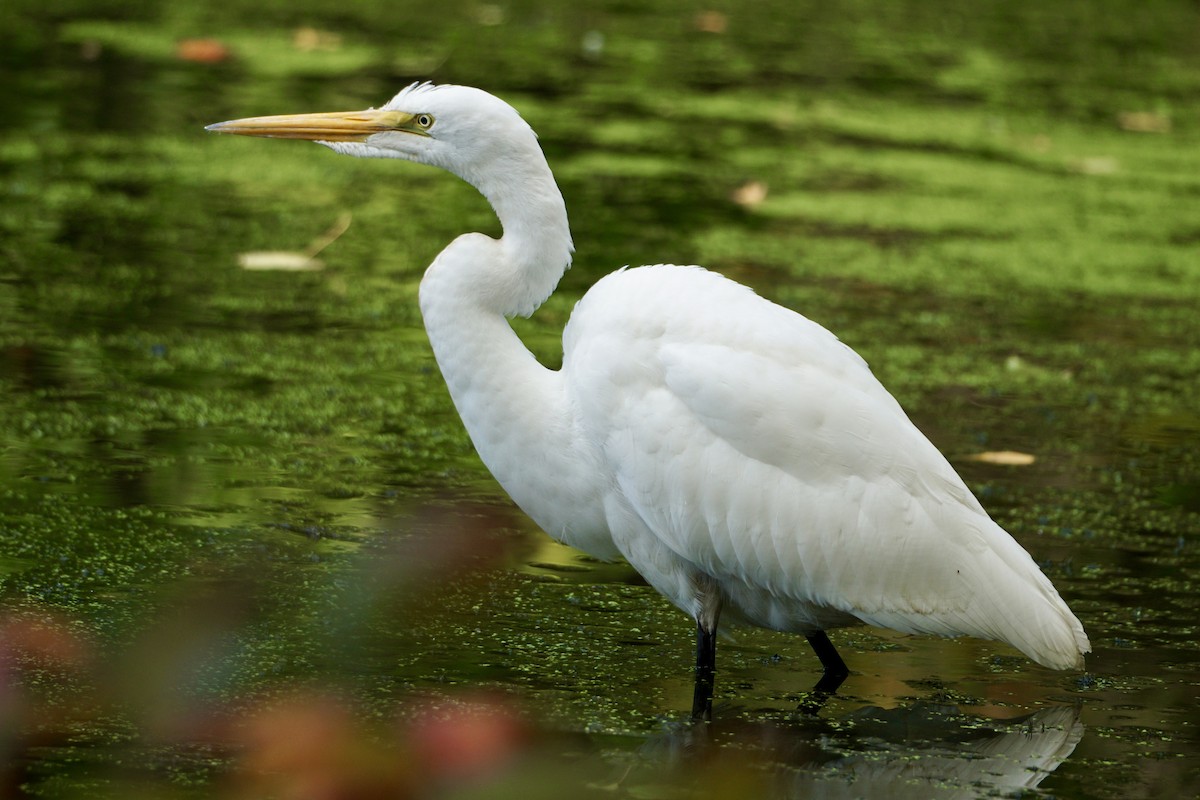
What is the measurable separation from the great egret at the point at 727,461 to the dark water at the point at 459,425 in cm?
21

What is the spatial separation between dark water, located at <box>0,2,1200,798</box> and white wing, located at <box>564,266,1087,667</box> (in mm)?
243

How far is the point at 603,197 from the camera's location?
7.20m

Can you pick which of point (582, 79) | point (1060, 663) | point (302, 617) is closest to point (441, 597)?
point (302, 617)

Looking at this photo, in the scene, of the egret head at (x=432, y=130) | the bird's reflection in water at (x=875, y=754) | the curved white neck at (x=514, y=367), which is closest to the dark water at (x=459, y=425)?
the bird's reflection in water at (x=875, y=754)

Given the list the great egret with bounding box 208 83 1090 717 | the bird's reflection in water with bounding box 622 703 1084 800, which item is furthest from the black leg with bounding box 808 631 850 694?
the bird's reflection in water with bounding box 622 703 1084 800

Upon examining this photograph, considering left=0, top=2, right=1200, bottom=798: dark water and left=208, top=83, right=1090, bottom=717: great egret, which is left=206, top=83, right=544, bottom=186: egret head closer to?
left=208, top=83, right=1090, bottom=717: great egret

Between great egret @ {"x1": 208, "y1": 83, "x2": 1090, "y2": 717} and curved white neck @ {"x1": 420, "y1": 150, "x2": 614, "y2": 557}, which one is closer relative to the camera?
great egret @ {"x1": 208, "y1": 83, "x2": 1090, "y2": 717}

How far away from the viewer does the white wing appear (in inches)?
131

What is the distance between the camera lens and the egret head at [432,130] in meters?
3.58

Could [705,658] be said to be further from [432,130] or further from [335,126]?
[335,126]

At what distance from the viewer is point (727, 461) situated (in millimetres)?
3334

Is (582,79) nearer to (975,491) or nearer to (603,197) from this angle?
(603,197)

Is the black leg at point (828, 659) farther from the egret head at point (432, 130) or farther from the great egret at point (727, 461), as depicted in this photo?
the egret head at point (432, 130)

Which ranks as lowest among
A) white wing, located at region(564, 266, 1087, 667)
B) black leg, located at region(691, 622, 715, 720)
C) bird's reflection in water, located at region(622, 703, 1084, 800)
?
bird's reflection in water, located at region(622, 703, 1084, 800)
